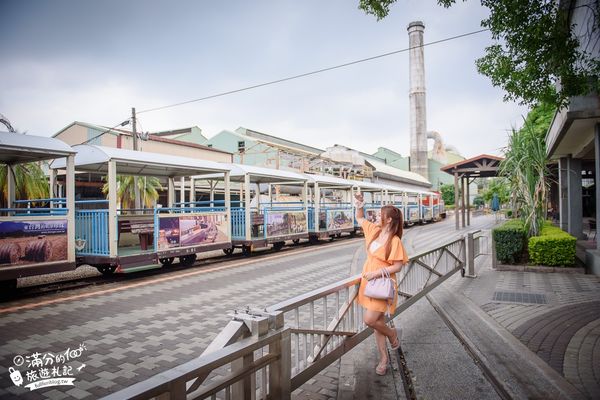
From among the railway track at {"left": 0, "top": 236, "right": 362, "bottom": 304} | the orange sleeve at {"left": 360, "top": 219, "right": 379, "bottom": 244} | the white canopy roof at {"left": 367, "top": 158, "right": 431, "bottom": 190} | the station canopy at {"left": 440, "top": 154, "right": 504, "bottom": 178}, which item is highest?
the white canopy roof at {"left": 367, "top": 158, "right": 431, "bottom": 190}

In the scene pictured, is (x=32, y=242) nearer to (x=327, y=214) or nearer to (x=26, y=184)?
(x=26, y=184)

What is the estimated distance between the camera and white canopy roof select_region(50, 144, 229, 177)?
832 centimetres

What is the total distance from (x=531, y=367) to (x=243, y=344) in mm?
3308

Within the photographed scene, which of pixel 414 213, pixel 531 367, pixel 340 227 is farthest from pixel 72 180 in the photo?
pixel 414 213

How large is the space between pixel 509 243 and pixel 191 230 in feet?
26.4

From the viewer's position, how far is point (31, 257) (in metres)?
6.75

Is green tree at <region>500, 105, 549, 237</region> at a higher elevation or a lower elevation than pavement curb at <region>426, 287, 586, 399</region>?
higher

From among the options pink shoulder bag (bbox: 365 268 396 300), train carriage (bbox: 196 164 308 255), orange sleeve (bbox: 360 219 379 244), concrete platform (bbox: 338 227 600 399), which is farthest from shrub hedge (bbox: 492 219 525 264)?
pink shoulder bag (bbox: 365 268 396 300)

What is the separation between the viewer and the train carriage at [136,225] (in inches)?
316

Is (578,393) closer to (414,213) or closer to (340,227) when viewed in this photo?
(340,227)

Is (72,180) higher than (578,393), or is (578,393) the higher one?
(72,180)

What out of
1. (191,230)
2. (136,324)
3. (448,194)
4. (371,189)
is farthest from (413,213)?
(448,194)

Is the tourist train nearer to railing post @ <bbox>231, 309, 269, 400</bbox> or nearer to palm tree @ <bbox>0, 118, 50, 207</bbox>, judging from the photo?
palm tree @ <bbox>0, 118, 50, 207</bbox>

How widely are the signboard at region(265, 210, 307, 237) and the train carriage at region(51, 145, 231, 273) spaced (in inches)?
89.0
